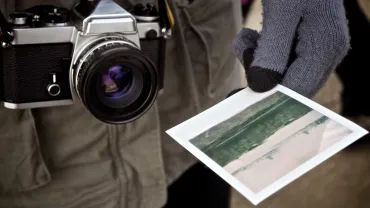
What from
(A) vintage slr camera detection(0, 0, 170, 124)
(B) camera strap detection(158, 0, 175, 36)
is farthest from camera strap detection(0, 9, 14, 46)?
(B) camera strap detection(158, 0, 175, 36)

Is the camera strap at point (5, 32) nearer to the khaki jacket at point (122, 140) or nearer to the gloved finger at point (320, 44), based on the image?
the khaki jacket at point (122, 140)

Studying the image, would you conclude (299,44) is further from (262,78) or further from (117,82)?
(117,82)

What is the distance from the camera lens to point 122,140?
463 mm

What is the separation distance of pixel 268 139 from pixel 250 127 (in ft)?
0.06

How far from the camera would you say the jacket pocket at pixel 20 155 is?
0.42 meters

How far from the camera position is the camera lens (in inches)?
16.7

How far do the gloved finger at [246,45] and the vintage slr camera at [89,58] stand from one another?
0.06 m

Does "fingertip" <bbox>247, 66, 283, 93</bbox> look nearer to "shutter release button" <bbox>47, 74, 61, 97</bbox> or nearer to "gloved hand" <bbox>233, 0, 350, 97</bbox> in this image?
"gloved hand" <bbox>233, 0, 350, 97</bbox>

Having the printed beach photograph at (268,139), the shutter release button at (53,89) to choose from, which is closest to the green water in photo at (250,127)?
the printed beach photograph at (268,139)

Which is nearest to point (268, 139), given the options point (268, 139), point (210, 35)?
point (268, 139)

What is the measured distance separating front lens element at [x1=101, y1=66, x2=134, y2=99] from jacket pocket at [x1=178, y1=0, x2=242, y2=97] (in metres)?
0.06

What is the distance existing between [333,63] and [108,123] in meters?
0.18

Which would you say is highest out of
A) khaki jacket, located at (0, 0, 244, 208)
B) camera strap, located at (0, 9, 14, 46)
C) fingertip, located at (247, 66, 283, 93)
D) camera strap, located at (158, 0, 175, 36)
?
camera strap, located at (0, 9, 14, 46)

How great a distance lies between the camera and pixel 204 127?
442mm
